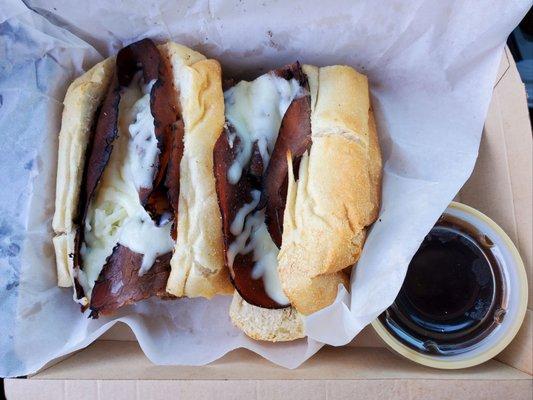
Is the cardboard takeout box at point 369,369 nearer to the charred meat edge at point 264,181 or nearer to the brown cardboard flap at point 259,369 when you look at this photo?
the brown cardboard flap at point 259,369

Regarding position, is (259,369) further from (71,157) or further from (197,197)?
(71,157)

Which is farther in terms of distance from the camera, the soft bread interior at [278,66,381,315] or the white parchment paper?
the white parchment paper

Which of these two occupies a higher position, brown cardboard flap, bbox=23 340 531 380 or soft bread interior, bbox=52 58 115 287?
soft bread interior, bbox=52 58 115 287

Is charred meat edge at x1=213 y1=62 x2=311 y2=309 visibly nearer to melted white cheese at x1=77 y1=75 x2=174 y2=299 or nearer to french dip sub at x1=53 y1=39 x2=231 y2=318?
french dip sub at x1=53 y1=39 x2=231 y2=318

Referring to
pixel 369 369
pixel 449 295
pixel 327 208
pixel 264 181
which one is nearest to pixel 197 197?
pixel 264 181

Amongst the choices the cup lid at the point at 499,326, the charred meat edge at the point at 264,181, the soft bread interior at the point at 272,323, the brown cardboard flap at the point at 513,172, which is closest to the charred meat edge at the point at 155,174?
the charred meat edge at the point at 264,181

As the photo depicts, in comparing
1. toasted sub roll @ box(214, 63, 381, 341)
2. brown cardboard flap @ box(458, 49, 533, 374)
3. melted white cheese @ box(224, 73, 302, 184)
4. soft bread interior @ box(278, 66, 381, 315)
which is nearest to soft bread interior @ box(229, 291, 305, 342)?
toasted sub roll @ box(214, 63, 381, 341)
